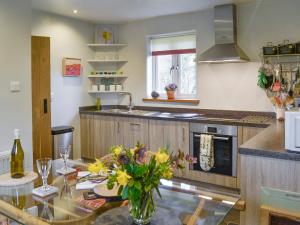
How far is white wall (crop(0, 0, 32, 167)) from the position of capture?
3248 millimetres

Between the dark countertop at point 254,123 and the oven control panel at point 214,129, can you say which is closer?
the dark countertop at point 254,123

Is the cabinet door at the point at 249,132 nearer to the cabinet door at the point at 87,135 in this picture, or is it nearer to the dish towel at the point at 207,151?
the dish towel at the point at 207,151

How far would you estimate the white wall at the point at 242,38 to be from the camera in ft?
12.6

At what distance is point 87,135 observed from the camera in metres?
5.03

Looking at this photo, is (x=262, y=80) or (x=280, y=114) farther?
(x=262, y=80)

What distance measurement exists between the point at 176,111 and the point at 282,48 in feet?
5.80

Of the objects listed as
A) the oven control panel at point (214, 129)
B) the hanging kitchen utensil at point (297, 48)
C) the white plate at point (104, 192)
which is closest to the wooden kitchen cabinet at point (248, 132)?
the oven control panel at point (214, 129)

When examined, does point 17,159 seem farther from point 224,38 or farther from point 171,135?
point 224,38

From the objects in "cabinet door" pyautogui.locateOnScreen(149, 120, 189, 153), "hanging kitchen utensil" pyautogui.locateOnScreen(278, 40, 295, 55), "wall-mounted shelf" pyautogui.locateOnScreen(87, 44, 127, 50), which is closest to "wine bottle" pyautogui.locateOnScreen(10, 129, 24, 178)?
"cabinet door" pyautogui.locateOnScreen(149, 120, 189, 153)

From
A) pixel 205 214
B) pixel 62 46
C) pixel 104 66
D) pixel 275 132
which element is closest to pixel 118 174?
pixel 205 214

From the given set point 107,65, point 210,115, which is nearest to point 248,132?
point 210,115

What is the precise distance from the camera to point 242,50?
4090 millimetres

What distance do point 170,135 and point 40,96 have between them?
1819 millimetres

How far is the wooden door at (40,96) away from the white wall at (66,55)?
0.48 m
